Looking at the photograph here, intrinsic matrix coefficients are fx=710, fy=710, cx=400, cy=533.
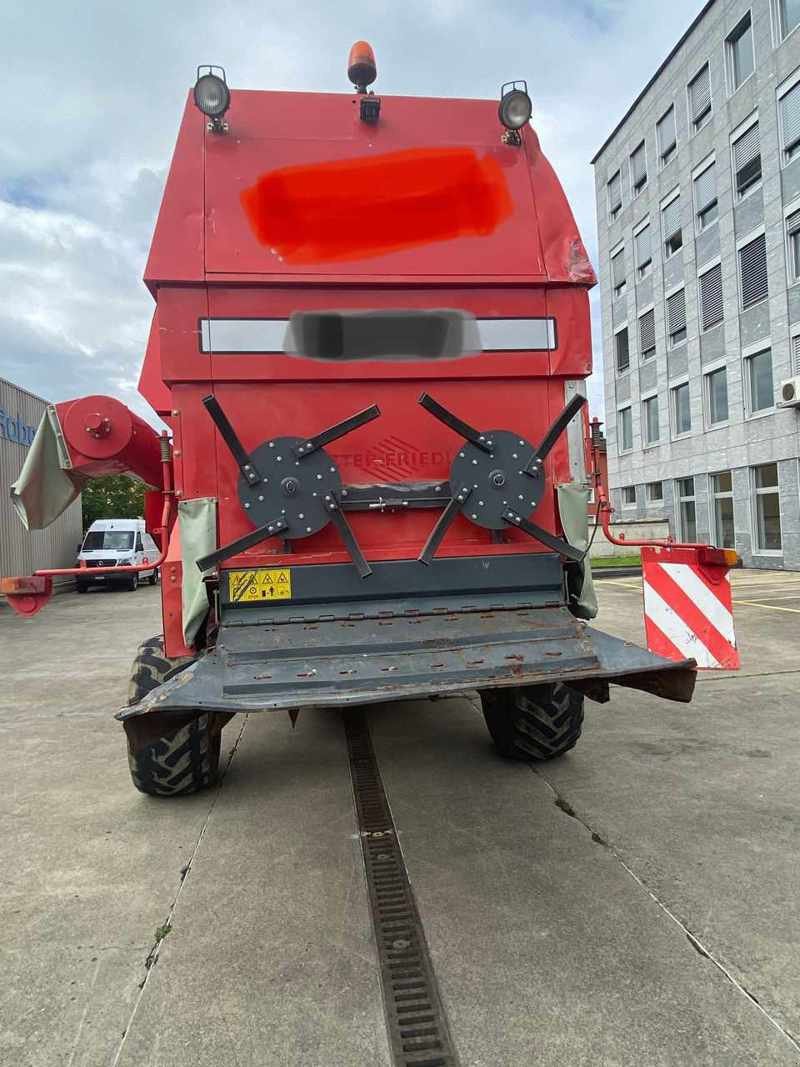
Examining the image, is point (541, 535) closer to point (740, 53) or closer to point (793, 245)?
point (793, 245)

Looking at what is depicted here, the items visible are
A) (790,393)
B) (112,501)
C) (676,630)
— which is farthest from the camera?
(112,501)

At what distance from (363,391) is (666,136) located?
2735 cm

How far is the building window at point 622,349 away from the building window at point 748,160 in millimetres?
8772

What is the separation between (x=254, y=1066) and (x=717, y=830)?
2.57 m

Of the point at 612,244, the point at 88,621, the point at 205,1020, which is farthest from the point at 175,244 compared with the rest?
the point at 612,244

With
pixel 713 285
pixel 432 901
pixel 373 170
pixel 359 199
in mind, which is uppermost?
pixel 713 285

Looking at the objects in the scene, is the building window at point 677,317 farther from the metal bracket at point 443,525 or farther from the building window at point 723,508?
the metal bracket at point 443,525

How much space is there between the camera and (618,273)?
97.9ft

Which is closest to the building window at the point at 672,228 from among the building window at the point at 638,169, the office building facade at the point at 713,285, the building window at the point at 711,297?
the office building facade at the point at 713,285

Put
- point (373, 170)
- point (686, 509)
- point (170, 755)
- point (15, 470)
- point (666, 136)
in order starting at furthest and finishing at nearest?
point (666, 136), point (686, 509), point (15, 470), point (170, 755), point (373, 170)


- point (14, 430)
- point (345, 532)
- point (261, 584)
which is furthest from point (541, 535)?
point (14, 430)

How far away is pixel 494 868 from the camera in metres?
3.28

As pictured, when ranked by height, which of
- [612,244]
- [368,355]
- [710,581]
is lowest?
[710,581]

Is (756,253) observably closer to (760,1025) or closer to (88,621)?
(88,621)
